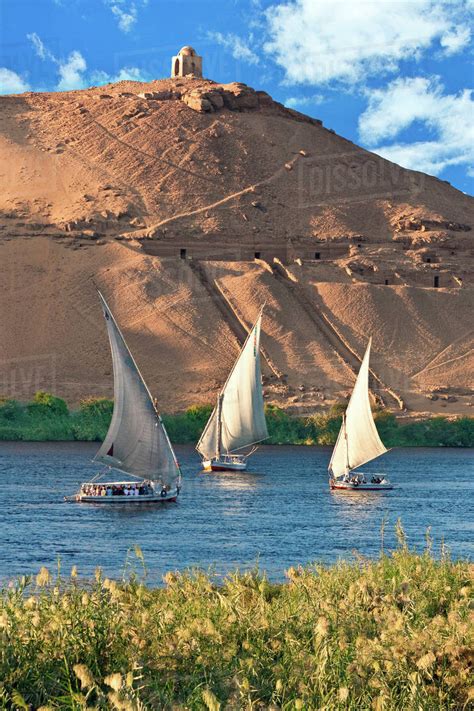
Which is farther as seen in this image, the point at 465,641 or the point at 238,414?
the point at 238,414

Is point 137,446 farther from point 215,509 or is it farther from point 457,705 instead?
point 457,705

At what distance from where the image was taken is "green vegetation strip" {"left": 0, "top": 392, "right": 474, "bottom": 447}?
58219mm

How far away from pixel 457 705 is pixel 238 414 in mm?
34641

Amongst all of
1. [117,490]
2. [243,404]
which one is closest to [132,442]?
[117,490]

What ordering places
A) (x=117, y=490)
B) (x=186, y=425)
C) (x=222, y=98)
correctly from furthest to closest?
(x=222, y=98) → (x=186, y=425) → (x=117, y=490)

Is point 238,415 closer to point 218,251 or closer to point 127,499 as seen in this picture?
point 127,499

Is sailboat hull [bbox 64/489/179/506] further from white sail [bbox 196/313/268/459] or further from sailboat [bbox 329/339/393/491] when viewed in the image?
white sail [bbox 196/313/268/459]

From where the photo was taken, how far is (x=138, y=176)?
8650 centimetres

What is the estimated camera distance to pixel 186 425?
5897 cm

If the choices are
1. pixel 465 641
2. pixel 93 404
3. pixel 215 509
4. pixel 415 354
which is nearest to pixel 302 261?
pixel 415 354

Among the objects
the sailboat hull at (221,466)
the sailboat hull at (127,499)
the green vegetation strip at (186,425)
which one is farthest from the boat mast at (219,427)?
the green vegetation strip at (186,425)

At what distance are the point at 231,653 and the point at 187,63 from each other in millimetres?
99660

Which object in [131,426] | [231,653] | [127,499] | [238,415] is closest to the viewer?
[231,653]

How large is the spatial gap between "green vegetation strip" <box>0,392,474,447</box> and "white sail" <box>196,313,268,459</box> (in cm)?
1477
